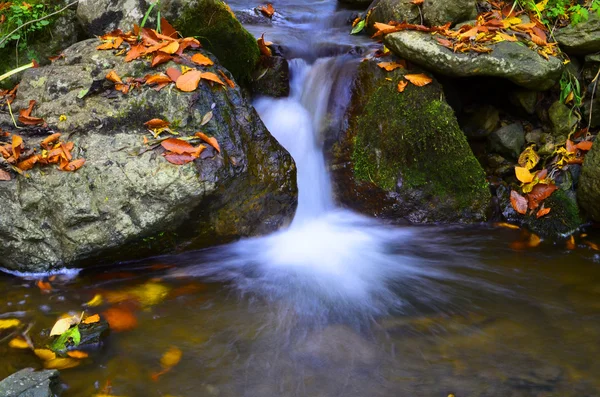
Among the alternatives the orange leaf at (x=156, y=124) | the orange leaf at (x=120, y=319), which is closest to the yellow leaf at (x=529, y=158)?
the orange leaf at (x=156, y=124)

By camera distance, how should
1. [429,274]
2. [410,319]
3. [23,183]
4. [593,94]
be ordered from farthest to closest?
[593,94]
[429,274]
[23,183]
[410,319]

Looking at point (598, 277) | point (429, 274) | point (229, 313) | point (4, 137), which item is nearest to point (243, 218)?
point (229, 313)

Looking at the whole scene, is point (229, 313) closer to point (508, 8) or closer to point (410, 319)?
point (410, 319)

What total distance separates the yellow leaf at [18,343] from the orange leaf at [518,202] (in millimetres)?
4464

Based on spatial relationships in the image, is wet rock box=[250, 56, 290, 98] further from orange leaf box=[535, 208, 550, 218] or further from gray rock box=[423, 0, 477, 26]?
orange leaf box=[535, 208, 550, 218]

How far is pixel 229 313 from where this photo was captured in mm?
3648

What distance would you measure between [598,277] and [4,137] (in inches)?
199

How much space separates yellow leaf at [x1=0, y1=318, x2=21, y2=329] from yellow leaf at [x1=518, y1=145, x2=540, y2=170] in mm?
4911

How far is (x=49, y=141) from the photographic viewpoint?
411cm

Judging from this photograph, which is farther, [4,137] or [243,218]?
[243,218]

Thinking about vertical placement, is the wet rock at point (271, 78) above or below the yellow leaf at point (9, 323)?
above

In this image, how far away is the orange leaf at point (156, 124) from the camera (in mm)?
4246

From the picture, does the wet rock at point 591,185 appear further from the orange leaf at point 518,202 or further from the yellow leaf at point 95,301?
the yellow leaf at point 95,301

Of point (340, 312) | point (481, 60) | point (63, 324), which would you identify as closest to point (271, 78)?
point (481, 60)
